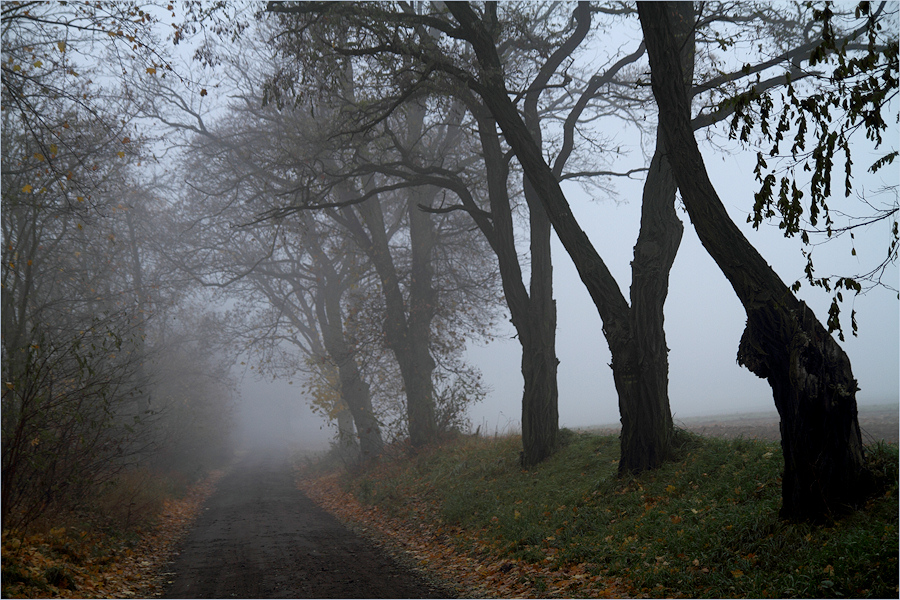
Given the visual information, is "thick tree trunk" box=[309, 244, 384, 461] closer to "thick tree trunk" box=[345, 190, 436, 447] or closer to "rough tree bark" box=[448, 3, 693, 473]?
"thick tree trunk" box=[345, 190, 436, 447]

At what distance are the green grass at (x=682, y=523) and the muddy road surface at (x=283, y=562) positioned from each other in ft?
4.96

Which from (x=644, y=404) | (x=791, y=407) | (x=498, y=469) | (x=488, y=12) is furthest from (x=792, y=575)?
(x=488, y=12)

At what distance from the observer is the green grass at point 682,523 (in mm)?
5215

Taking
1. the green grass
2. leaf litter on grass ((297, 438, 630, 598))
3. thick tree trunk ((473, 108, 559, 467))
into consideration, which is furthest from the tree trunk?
thick tree trunk ((473, 108, 559, 467))

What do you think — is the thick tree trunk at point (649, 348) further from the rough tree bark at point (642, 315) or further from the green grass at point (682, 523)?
the green grass at point (682, 523)

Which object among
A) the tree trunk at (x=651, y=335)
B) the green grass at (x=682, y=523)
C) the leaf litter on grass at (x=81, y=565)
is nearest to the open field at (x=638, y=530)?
the green grass at (x=682, y=523)

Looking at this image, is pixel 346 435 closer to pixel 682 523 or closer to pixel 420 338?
pixel 420 338

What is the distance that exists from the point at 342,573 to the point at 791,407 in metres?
5.46

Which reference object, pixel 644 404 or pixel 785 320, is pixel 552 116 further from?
pixel 785 320

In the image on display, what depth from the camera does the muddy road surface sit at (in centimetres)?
685

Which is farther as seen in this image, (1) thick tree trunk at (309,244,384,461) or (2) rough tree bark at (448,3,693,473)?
(1) thick tree trunk at (309,244,384,461)

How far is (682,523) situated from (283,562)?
513 centimetres

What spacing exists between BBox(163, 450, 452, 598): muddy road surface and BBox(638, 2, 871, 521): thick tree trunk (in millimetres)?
3956

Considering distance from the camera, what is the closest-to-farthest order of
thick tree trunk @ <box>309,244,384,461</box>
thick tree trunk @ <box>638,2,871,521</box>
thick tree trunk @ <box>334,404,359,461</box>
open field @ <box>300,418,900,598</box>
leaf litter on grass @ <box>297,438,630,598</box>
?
1. open field @ <box>300,418,900,598</box>
2. thick tree trunk @ <box>638,2,871,521</box>
3. leaf litter on grass @ <box>297,438,630,598</box>
4. thick tree trunk @ <box>309,244,384,461</box>
5. thick tree trunk @ <box>334,404,359,461</box>
